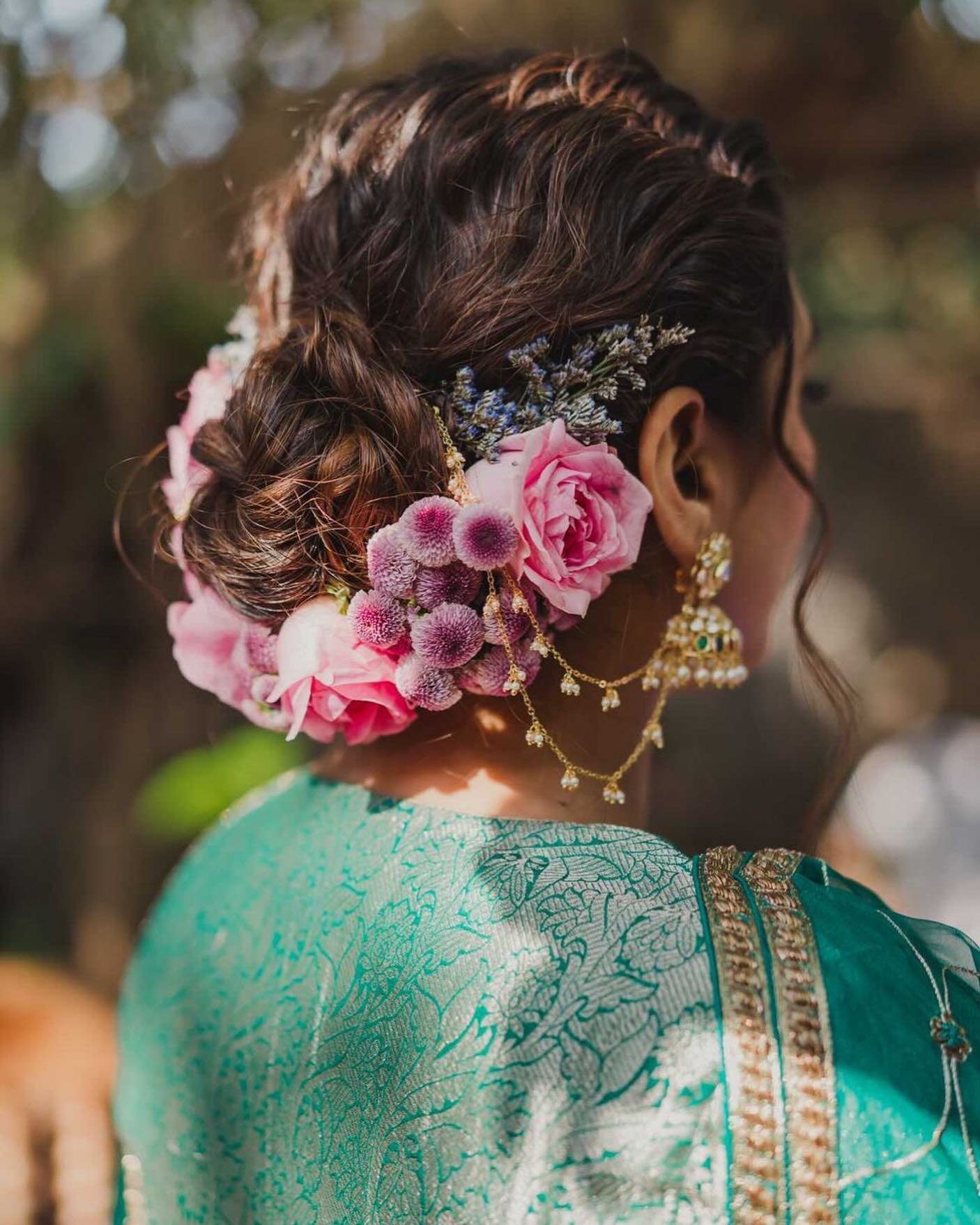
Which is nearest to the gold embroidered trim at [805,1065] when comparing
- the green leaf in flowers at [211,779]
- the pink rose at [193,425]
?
the pink rose at [193,425]

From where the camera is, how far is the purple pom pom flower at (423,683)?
0.90m

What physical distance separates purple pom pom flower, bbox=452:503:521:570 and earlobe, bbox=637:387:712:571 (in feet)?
0.70

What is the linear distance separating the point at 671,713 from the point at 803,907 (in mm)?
3027

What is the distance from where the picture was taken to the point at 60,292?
2.91 metres

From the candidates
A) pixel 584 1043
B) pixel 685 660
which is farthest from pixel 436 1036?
pixel 685 660

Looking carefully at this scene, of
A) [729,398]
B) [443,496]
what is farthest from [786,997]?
[729,398]

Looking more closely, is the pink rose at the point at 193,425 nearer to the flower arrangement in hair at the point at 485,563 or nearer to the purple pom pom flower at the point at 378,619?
the flower arrangement in hair at the point at 485,563

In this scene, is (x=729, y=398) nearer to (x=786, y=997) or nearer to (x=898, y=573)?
(x=786, y=997)

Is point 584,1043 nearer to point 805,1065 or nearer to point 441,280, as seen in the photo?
point 805,1065

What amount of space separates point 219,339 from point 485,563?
7.91 ft

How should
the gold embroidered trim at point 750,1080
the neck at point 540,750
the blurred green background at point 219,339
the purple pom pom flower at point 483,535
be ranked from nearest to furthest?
the gold embroidered trim at point 750,1080 → the purple pom pom flower at point 483,535 → the neck at point 540,750 → the blurred green background at point 219,339

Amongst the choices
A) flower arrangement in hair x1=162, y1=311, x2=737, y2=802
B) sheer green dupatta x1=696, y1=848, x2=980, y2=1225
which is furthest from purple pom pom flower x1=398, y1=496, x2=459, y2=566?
sheer green dupatta x1=696, y1=848, x2=980, y2=1225

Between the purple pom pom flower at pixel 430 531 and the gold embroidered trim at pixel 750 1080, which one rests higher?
the purple pom pom flower at pixel 430 531

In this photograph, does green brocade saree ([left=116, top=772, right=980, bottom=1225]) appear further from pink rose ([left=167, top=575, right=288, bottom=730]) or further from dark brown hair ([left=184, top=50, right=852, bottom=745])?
dark brown hair ([left=184, top=50, right=852, bottom=745])
